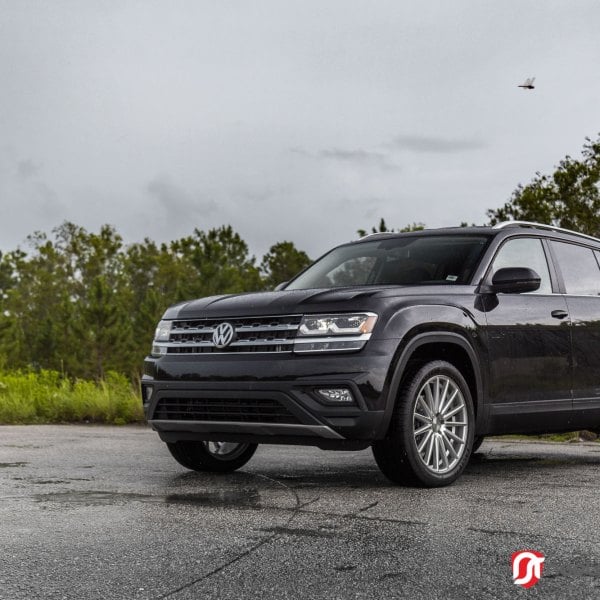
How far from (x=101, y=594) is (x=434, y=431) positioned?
11.2 feet

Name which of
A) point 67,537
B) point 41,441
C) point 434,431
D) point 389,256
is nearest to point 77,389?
point 41,441

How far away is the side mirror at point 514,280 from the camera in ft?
24.7

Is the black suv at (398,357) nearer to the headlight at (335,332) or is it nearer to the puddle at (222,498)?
the headlight at (335,332)

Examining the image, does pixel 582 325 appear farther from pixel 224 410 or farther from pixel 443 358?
pixel 224 410

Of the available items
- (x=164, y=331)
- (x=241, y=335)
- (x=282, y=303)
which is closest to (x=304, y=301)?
(x=282, y=303)

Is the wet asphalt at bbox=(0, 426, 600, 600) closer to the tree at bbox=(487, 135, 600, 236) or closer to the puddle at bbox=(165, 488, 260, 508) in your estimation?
the puddle at bbox=(165, 488, 260, 508)

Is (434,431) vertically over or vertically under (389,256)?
under

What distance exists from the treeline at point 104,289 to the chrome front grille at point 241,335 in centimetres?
5651

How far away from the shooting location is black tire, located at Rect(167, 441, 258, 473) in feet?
26.1

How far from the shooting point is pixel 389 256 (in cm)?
830

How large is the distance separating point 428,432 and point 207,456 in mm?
1957

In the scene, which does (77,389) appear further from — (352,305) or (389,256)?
(352,305)

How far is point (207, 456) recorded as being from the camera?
801 cm

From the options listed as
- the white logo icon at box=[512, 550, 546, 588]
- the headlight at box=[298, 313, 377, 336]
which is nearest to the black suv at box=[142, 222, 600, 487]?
the headlight at box=[298, 313, 377, 336]
